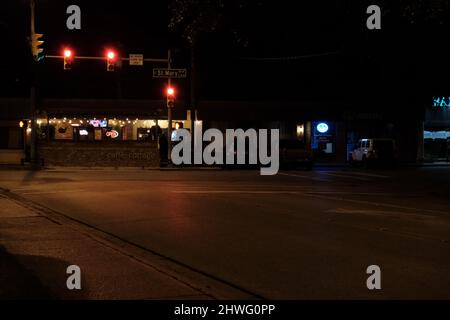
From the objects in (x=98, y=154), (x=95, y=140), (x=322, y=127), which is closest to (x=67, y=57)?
(x=95, y=140)

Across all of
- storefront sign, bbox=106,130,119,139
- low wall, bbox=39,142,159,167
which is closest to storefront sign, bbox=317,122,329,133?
low wall, bbox=39,142,159,167

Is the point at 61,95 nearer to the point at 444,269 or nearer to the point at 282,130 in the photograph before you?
the point at 282,130

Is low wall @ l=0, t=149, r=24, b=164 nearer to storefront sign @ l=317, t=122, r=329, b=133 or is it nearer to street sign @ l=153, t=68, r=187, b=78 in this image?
street sign @ l=153, t=68, r=187, b=78

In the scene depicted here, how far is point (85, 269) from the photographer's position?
29.8 feet

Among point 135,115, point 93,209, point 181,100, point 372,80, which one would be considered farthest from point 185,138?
point 93,209

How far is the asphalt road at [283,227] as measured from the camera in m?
8.56

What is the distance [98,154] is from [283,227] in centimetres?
2376

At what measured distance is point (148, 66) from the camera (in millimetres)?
48188

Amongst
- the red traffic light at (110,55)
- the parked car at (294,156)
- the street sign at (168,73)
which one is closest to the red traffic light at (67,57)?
the red traffic light at (110,55)

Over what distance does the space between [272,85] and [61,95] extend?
1449 centimetres

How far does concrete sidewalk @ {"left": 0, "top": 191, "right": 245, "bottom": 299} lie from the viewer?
7754mm

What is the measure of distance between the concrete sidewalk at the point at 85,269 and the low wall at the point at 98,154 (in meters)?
22.6

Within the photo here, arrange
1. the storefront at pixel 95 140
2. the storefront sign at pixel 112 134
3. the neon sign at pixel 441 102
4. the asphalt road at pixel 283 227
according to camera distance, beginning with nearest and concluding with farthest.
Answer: the asphalt road at pixel 283 227, the storefront at pixel 95 140, the storefront sign at pixel 112 134, the neon sign at pixel 441 102

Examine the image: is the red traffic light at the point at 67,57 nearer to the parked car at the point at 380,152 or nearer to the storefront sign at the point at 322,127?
the parked car at the point at 380,152
